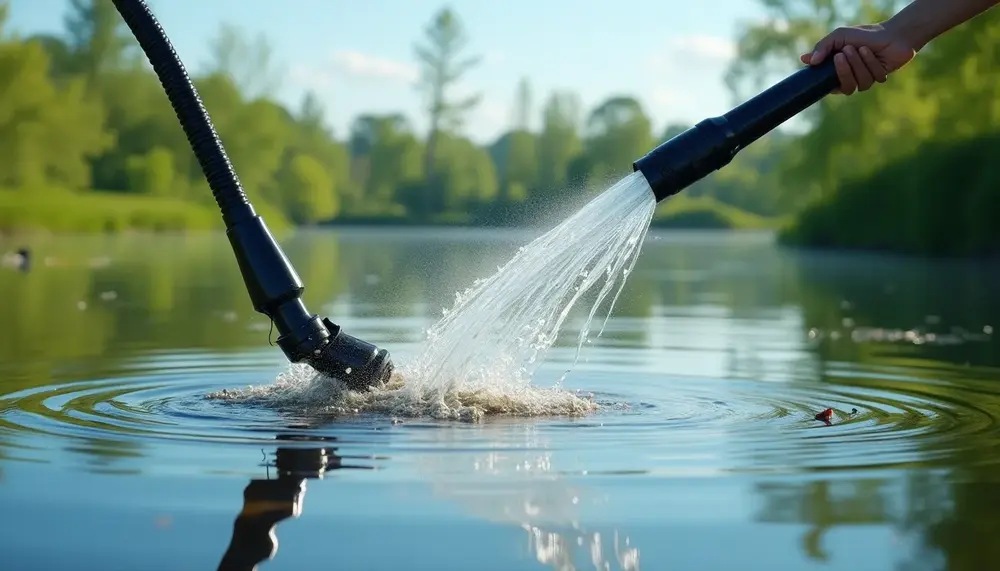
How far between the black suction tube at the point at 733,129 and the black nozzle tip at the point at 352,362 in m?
2.89

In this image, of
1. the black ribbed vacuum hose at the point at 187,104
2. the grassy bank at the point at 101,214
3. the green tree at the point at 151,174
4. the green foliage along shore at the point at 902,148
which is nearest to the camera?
the black ribbed vacuum hose at the point at 187,104

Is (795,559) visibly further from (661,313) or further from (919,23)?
(661,313)

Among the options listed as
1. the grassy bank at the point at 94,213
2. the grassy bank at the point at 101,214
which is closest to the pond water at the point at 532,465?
the grassy bank at the point at 101,214

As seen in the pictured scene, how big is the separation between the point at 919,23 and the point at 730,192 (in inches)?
5631

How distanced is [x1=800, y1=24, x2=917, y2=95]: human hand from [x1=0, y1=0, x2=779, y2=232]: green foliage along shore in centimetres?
5206

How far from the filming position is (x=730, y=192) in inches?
5837

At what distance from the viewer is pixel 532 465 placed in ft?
24.5

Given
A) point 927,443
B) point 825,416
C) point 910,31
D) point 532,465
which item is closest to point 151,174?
point 825,416

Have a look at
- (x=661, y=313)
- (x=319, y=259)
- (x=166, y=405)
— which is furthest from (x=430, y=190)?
(x=166, y=405)

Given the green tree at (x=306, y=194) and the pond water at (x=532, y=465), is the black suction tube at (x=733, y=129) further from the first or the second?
the green tree at (x=306, y=194)

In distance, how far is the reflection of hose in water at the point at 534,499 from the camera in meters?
5.45

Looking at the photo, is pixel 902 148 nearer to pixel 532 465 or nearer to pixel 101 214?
pixel 101 214

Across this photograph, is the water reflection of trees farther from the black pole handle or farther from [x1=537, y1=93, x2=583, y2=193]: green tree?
[x1=537, y1=93, x2=583, y2=193]: green tree

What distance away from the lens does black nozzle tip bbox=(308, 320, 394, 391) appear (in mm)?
9477
